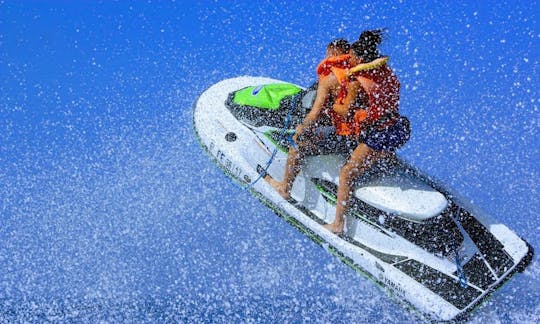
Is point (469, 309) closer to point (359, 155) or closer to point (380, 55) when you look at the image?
point (359, 155)

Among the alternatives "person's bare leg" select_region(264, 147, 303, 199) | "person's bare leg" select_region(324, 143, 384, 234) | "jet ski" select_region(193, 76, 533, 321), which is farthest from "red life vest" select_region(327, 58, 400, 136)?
"person's bare leg" select_region(264, 147, 303, 199)

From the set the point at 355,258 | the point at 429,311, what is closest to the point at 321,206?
the point at 355,258

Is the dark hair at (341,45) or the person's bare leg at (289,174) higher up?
the dark hair at (341,45)

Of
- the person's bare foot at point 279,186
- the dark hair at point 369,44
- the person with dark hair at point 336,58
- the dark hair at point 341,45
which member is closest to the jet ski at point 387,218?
the person's bare foot at point 279,186

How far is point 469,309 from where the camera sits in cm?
406

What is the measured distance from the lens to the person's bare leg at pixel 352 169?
4.43 metres

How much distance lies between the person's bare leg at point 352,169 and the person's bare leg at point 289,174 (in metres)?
0.42

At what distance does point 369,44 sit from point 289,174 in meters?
1.19

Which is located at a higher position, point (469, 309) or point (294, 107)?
point (294, 107)

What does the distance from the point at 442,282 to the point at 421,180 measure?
81 cm

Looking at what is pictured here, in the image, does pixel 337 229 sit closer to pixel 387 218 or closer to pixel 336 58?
pixel 387 218

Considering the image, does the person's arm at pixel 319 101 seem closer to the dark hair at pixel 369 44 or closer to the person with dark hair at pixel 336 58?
the person with dark hair at pixel 336 58

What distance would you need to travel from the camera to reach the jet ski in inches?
167

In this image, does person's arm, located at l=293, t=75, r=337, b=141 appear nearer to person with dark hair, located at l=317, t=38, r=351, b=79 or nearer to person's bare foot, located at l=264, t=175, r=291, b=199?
person with dark hair, located at l=317, t=38, r=351, b=79
